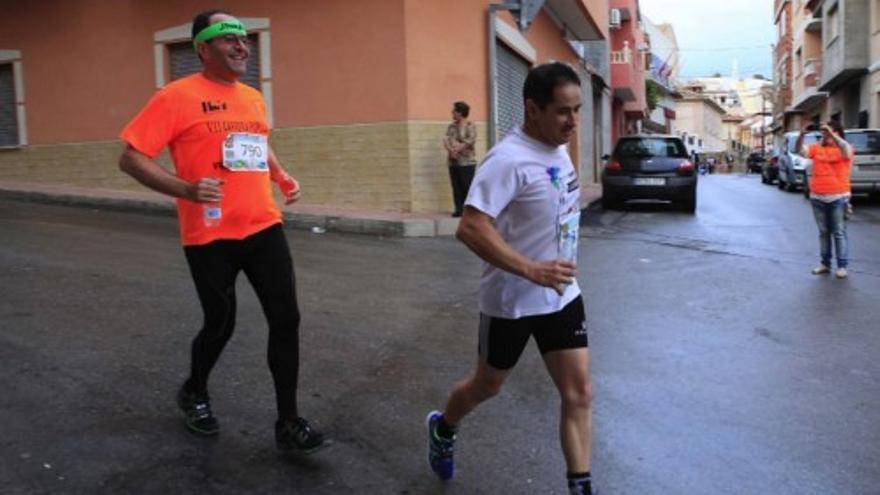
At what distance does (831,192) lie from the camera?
8992 mm

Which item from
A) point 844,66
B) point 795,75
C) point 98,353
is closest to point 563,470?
point 98,353

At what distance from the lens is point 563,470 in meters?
3.74

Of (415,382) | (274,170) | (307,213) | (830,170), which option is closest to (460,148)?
(307,213)

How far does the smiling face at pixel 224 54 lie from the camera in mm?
3695

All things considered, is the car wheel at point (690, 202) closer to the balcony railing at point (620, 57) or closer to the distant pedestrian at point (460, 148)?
the distant pedestrian at point (460, 148)

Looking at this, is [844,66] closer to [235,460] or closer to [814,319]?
[814,319]

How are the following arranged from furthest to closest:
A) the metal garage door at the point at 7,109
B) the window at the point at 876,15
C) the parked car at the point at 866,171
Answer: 1. the window at the point at 876,15
2. the parked car at the point at 866,171
3. the metal garage door at the point at 7,109

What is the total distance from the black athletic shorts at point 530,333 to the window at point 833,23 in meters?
32.6

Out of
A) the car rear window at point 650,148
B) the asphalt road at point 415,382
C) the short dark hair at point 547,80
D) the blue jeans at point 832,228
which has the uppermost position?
the car rear window at point 650,148

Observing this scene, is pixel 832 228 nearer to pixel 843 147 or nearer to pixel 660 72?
pixel 843 147

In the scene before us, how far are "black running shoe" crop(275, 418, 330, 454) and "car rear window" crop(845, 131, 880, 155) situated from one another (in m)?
17.8

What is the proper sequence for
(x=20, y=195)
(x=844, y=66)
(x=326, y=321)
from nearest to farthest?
1. (x=326, y=321)
2. (x=20, y=195)
3. (x=844, y=66)

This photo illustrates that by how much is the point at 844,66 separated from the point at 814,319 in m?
26.8

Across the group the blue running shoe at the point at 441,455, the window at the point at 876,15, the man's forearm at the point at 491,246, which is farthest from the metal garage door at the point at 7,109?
the window at the point at 876,15
